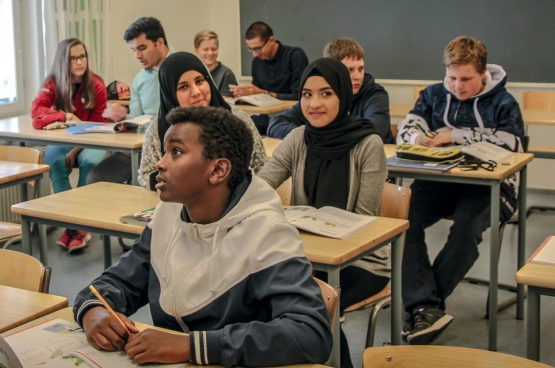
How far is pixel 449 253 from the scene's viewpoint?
3090 millimetres

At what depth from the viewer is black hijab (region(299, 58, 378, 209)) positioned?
8.71 feet

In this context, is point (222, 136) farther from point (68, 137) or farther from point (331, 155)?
point (68, 137)

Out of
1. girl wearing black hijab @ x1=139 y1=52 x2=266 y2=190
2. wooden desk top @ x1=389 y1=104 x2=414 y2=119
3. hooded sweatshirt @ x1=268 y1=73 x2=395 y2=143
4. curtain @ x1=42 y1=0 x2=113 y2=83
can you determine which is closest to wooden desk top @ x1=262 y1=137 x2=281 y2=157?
hooded sweatshirt @ x1=268 y1=73 x2=395 y2=143

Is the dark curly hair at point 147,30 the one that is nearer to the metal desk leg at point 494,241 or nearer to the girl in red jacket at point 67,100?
the girl in red jacket at point 67,100

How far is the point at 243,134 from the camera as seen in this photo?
1616mm

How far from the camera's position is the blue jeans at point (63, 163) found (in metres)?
Answer: 4.59

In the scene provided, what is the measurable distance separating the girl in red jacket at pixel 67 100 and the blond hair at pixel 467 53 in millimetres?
2402

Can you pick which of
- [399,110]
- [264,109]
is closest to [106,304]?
[264,109]

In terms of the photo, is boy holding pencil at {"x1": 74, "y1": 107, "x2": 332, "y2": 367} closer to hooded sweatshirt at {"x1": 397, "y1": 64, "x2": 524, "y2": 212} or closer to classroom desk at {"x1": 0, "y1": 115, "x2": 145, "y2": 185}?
hooded sweatshirt at {"x1": 397, "y1": 64, "x2": 524, "y2": 212}

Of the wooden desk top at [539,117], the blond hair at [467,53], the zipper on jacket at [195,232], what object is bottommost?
the zipper on jacket at [195,232]

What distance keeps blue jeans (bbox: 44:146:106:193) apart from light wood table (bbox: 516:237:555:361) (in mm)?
3339

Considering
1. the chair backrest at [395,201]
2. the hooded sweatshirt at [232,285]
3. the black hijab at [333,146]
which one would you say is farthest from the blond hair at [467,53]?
the hooded sweatshirt at [232,285]

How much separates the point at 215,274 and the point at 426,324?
1643 mm

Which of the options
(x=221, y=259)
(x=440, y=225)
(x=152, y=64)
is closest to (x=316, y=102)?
(x=221, y=259)
